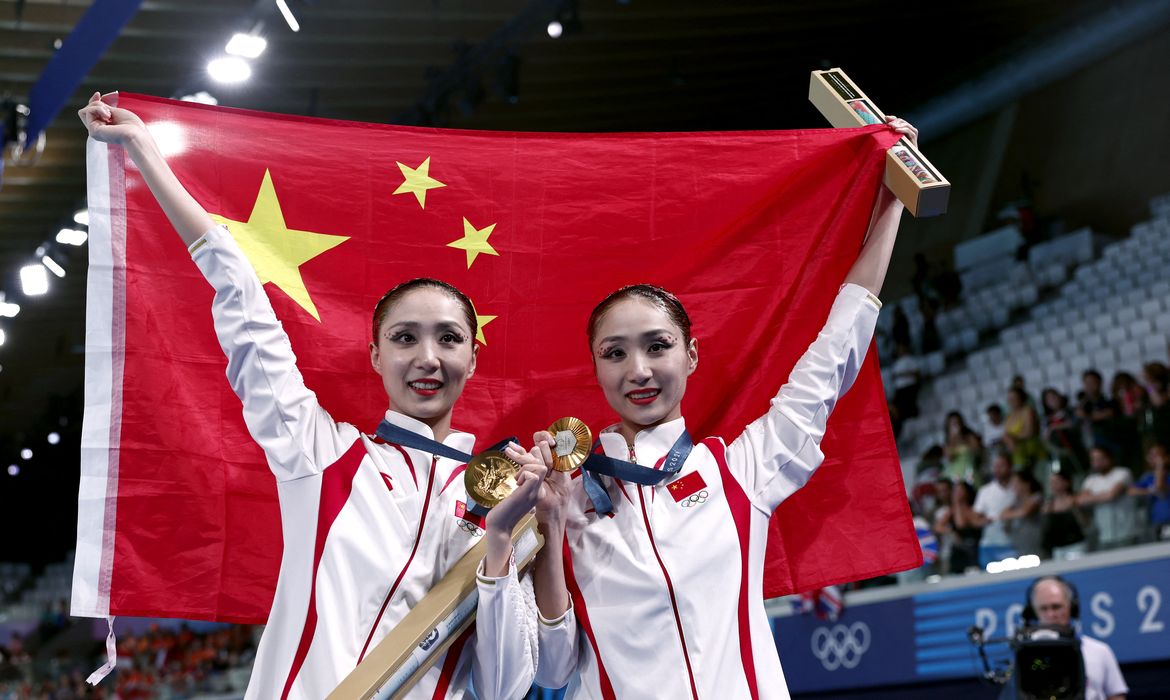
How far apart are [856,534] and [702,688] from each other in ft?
3.22

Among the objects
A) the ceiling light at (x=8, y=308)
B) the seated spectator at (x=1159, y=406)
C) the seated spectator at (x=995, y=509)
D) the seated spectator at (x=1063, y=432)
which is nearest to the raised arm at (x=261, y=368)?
the seated spectator at (x=995, y=509)

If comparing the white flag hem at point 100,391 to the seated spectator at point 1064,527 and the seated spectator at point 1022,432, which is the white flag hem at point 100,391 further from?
the seated spectator at point 1022,432

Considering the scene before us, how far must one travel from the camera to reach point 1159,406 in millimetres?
7625

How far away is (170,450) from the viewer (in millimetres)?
3004

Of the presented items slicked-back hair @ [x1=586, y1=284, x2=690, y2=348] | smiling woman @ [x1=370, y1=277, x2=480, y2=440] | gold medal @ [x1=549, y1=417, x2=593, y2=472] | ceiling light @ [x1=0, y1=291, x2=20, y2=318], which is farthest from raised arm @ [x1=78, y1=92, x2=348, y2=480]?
ceiling light @ [x1=0, y1=291, x2=20, y2=318]

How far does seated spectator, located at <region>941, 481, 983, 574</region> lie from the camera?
314 inches

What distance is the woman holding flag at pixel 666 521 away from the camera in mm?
2492

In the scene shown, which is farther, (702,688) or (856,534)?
(856,534)

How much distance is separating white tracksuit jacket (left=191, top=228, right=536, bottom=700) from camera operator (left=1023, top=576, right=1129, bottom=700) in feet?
10.7

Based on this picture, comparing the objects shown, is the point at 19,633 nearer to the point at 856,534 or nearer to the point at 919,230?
the point at 919,230

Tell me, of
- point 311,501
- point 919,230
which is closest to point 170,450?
point 311,501

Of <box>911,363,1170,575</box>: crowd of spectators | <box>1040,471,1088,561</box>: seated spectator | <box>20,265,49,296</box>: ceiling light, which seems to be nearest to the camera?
<box>911,363,1170,575</box>: crowd of spectators

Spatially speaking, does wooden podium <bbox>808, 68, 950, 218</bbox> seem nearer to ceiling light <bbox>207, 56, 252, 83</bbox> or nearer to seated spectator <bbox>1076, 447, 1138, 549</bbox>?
seated spectator <bbox>1076, 447, 1138, 549</bbox>

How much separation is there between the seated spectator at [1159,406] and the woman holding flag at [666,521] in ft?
17.9
